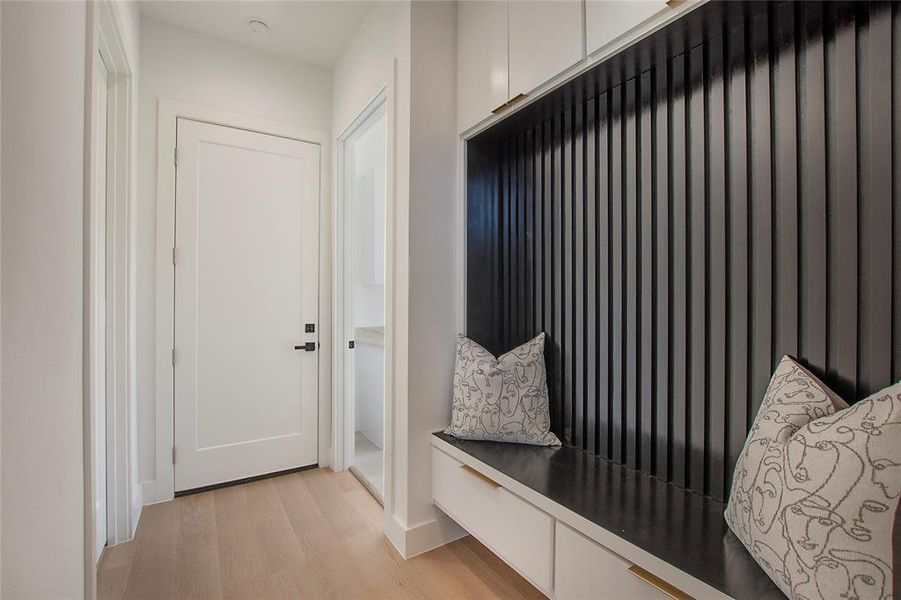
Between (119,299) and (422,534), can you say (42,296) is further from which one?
(422,534)

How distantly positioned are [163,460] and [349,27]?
276cm

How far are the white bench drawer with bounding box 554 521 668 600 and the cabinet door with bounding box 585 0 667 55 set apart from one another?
1.50 metres

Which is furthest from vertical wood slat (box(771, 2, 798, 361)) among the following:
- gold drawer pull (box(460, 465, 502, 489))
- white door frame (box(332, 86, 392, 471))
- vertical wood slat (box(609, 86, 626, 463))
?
white door frame (box(332, 86, 392, 471))

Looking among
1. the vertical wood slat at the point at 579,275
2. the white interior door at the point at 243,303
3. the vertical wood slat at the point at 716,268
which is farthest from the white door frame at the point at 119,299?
the vertical wood slat at the point at 716,268

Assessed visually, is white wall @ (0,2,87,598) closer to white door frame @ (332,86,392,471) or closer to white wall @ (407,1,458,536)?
white wall @ (407,1,458,536)

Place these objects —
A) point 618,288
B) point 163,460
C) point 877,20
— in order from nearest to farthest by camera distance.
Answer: point 877,20
point 618,288
point 163,460

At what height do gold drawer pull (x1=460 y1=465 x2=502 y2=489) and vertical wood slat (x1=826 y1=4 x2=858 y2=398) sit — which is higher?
vertical wood slat (x1=826 y1=4 x2=858 y2=398)

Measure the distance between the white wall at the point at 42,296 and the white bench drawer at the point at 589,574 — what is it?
49.8 inches

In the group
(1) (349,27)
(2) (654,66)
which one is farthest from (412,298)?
(1) (349,27)

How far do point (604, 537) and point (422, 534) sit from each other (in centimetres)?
101

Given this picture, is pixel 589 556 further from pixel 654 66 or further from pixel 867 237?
pixel 654 66

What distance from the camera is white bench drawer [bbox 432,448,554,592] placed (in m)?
1.36

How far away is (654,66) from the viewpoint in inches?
54.8

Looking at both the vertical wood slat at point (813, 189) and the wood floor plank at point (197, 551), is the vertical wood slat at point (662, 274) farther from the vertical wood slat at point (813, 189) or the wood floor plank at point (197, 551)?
the wood floor plank at point (197, 551)
